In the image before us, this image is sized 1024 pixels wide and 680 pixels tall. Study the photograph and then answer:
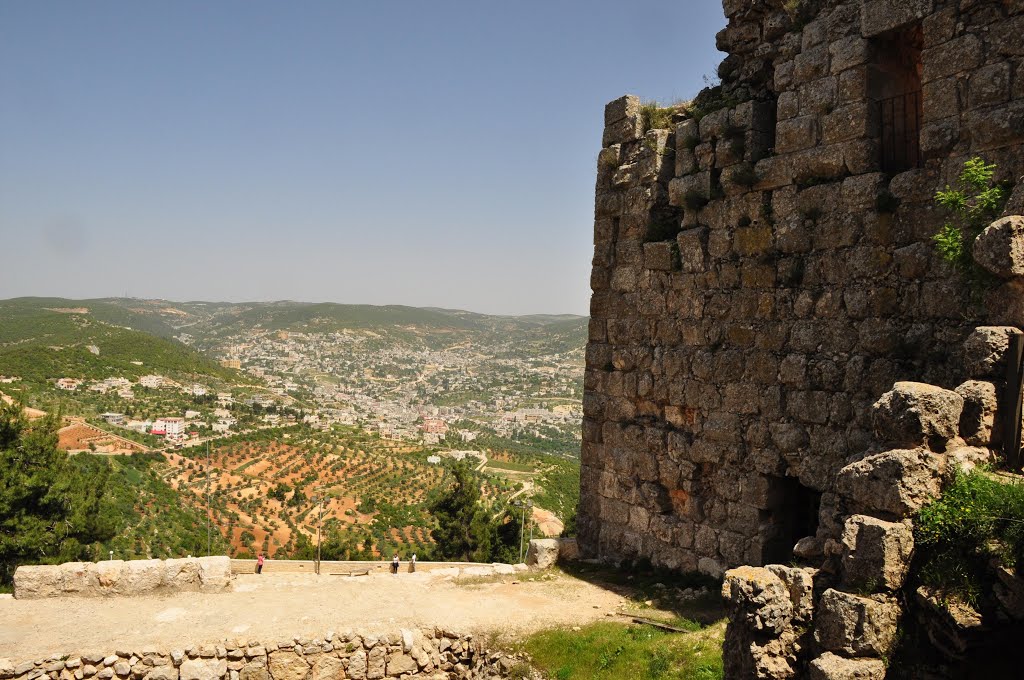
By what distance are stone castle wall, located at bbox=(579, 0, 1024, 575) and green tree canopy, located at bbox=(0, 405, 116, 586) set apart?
11.0m

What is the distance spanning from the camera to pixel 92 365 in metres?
51.7

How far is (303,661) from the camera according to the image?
23.2 ft

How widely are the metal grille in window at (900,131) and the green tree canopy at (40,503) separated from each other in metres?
15.4

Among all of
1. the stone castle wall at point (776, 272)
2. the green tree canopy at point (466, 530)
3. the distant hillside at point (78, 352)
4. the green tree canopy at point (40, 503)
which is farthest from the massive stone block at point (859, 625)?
the distant hillside at point (78, 352)

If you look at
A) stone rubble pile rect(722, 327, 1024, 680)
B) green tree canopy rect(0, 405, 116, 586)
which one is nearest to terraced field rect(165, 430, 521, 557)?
green tree canopy rect(0, 405, 116, 586)

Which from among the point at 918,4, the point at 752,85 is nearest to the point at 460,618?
the point at 752,85

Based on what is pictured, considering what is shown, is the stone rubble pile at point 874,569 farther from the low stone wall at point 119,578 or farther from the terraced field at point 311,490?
the terraced field at point 311,490

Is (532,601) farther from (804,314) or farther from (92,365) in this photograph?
(92,365)

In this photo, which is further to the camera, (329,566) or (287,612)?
(329,566)

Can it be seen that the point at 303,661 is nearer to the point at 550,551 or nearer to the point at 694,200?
the point at 550,551

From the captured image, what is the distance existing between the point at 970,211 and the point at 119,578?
9.49 meters

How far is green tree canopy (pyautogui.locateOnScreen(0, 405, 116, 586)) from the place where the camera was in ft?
45.4

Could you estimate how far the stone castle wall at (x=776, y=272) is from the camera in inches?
255

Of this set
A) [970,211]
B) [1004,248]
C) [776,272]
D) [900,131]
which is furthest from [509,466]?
[1004,248]
